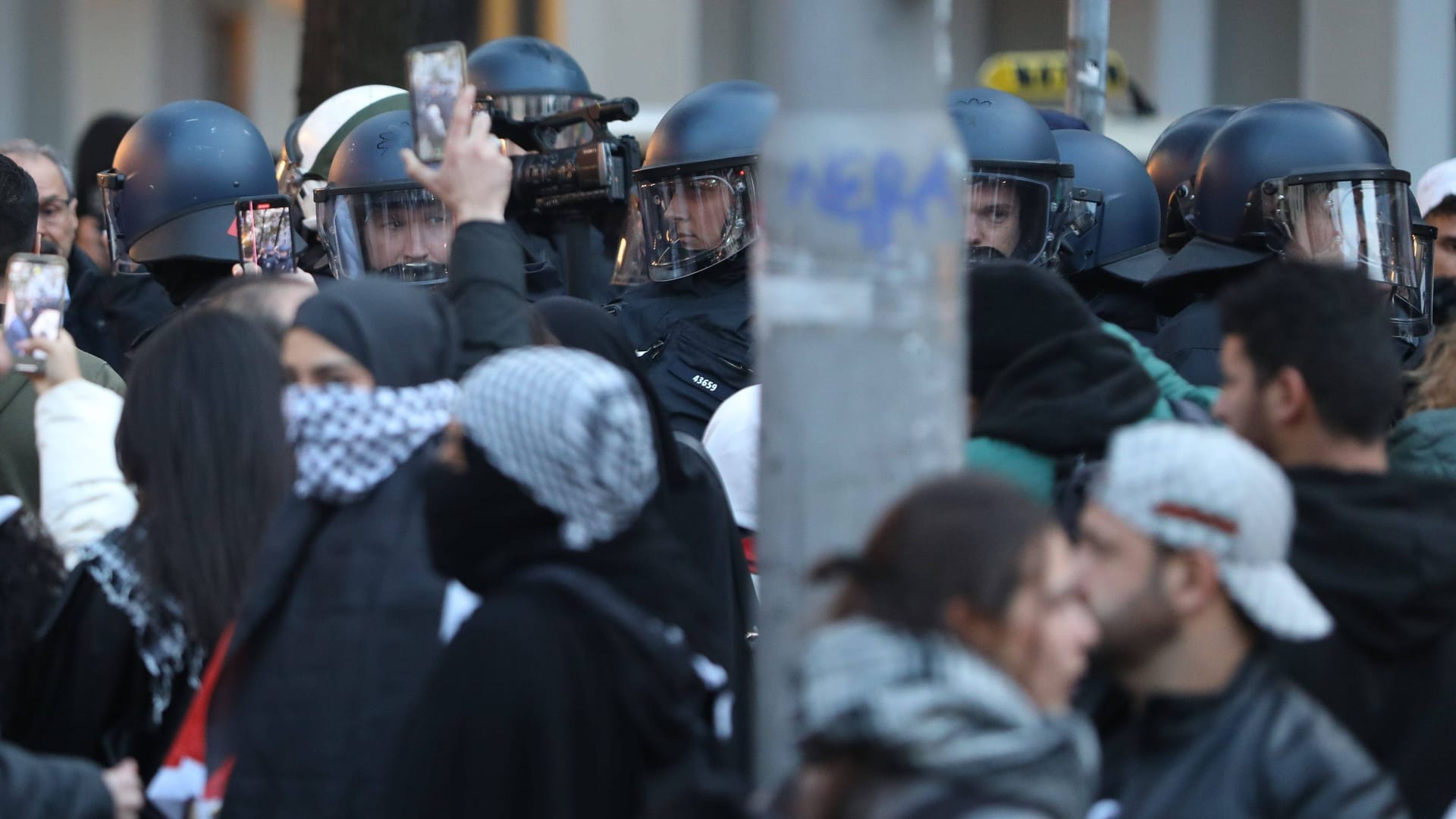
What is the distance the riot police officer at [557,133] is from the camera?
4879 millimetres

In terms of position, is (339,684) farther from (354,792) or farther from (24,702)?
(24,702)

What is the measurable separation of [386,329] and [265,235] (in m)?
2.16

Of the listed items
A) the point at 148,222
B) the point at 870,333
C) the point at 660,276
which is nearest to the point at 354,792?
the point at 870,333

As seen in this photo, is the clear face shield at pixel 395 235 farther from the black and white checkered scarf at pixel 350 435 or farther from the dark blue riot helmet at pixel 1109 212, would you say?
the black and white checkered scarf at pixel 350 435

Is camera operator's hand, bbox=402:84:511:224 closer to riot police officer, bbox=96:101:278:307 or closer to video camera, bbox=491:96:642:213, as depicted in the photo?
video camera, bbox=491:96:642:213

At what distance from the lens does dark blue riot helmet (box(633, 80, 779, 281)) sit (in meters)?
4.43

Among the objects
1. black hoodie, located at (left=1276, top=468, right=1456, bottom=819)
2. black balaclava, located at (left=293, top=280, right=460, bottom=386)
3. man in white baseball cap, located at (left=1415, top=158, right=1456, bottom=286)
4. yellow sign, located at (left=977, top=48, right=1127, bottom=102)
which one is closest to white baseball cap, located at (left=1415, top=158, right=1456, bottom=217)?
man in white baseball cap, located at (left=1415, top=158, right=1456, bottom=286)

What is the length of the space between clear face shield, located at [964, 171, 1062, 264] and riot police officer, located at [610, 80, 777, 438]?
54 cm

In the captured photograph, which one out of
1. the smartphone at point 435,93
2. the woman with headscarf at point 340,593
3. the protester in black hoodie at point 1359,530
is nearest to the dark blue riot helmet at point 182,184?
the smartphone at point 435,93

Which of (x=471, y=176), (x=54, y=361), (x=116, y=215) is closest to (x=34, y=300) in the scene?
(x=54, y=361)

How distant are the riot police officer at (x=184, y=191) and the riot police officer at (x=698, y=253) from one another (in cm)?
112

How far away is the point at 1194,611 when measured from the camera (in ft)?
6.84

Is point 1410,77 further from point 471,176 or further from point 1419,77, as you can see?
point 471,176

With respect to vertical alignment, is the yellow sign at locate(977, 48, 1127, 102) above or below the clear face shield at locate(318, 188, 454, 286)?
above
